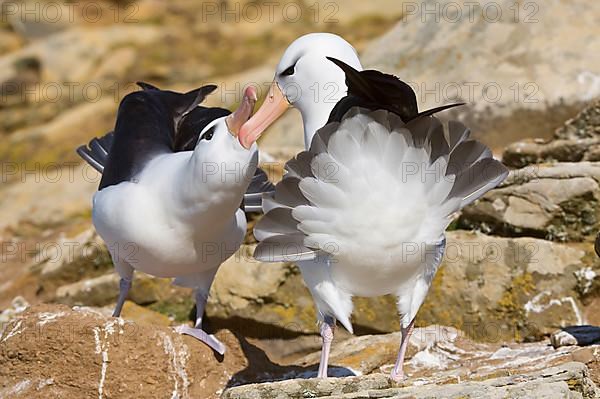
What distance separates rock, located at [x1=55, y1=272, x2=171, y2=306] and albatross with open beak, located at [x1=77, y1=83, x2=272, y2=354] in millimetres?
1452

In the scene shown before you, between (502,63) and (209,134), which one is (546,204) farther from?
(209,134)

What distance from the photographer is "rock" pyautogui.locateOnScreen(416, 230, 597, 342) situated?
702 cm

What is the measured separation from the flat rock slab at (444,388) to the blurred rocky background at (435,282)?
11 millimetres

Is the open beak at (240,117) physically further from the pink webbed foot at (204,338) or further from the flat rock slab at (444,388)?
the pink webbed foot at (204,338)

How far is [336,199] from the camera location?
4816 millimetres

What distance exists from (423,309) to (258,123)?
2741mm

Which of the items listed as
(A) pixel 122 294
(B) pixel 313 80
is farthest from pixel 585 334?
(A) pixel 122 294

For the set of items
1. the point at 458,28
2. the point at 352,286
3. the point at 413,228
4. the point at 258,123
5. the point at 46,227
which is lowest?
the point at 46,227

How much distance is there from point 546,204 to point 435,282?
104 centimetres

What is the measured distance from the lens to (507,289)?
23.5 feet

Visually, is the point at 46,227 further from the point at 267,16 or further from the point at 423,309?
the point at 267,16

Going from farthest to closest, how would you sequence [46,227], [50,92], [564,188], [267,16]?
[267,16] < [50,92] < [46,227] < [564,188]

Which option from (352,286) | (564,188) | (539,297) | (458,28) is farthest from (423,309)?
(458,28)

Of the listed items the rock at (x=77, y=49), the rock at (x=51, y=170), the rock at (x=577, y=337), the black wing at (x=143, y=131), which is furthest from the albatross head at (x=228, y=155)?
the rock at (x=77, y=49)
